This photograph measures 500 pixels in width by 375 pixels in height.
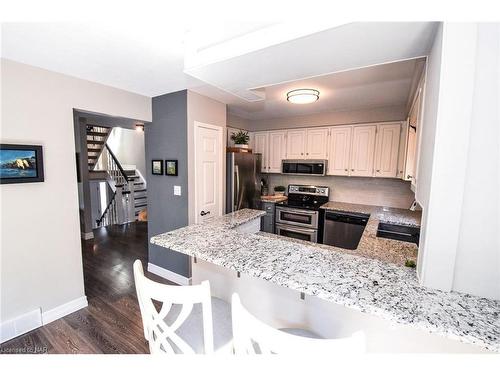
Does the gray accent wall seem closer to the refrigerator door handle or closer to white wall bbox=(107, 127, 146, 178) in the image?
the refrigerator door handle

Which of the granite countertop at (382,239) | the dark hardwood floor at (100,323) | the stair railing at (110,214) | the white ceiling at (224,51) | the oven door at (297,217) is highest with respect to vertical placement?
the white ceiling at (224,51)

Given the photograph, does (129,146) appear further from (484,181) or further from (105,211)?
(484,181)

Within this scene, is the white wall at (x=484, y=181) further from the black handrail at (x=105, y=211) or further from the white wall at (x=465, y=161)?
the black handrail at (x=105, y=211)

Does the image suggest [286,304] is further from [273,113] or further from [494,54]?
[273,113]

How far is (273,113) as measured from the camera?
12.7 feet

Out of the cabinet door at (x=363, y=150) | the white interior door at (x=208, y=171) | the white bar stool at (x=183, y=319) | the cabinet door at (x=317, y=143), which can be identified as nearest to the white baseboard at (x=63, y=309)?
the white interior door at (x=208, y=171)

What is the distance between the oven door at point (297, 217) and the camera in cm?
353

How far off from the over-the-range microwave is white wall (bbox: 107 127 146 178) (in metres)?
5.66

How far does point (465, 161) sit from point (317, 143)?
302cm

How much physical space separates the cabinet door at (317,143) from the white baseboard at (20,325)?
3.90 metres

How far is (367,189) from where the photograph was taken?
12.2ft

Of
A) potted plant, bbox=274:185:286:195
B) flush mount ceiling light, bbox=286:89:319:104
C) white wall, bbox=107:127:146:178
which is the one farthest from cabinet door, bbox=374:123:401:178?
white wall, bbox=107:127:146:178

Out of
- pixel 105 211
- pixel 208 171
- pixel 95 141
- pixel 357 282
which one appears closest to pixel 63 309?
pixel 208 171

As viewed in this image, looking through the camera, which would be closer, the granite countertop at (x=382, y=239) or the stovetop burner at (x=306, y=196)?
the granite countertop at (x=382, y=239)
